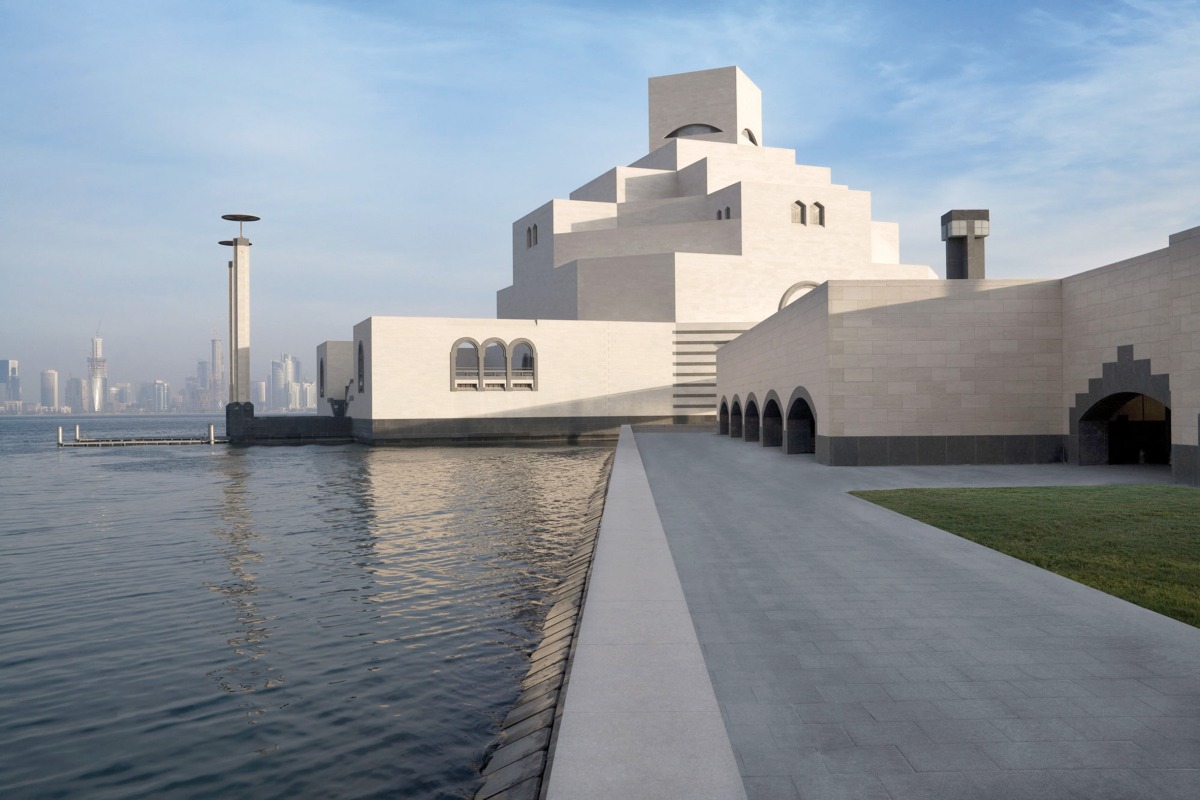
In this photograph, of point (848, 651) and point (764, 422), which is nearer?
point (848, 651)

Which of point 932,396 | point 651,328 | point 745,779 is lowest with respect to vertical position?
point 745,779

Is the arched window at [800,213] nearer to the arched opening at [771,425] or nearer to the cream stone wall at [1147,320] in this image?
the arched opening at [771,425]

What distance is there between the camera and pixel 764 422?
26.8 metres

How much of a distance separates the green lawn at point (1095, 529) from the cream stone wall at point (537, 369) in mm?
33657

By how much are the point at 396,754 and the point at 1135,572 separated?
6.48 m

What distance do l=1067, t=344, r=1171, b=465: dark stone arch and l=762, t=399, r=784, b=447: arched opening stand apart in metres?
9.42

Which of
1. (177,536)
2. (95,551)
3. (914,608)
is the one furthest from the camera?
(177,536)

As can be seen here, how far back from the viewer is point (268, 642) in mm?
7801

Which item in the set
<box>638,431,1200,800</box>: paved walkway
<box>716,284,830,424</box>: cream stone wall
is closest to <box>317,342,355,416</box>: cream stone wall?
<box>716,284,830,424</box>: cream stone wall

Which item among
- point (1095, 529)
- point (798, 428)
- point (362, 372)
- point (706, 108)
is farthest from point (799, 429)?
point (706, 108)

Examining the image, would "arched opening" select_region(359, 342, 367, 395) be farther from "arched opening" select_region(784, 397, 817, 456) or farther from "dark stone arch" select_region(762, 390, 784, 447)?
"arched opening" select_region(784, 397, 817, 456)

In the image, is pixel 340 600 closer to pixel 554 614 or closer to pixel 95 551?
pixel 554 614

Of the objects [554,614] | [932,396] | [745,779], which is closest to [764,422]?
[932,396]

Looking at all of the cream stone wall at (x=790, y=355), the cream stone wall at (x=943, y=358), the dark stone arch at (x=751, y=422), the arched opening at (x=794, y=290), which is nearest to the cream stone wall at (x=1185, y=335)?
the cream stone wall at (x=943, y=358)
